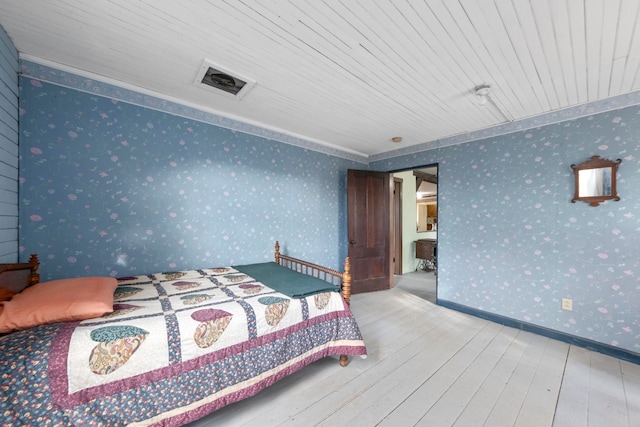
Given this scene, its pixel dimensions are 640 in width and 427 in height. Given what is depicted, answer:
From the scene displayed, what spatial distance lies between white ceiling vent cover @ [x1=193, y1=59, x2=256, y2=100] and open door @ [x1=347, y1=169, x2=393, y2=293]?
2.11 meters

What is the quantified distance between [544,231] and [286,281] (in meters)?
2.79

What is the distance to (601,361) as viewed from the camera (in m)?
2.15

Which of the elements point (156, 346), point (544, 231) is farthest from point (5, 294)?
point (544, 231)

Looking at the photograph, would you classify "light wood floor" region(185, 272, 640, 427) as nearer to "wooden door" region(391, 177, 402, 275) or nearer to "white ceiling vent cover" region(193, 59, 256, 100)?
"white ceiling vent cover" region(193, 59, 256, 100)

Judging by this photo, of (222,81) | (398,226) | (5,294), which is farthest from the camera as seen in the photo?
(398,226)

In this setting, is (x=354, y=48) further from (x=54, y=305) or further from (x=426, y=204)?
(x=426, y=204)

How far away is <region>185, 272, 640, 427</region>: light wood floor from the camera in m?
1.51

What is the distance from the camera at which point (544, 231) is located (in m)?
2.63

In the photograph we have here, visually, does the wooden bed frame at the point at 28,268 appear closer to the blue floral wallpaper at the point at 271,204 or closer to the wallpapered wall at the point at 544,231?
the blue floral wallpaper at the point at 271,204

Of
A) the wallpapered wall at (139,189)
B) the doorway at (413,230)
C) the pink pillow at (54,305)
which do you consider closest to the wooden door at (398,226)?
the doorway at (413,230)

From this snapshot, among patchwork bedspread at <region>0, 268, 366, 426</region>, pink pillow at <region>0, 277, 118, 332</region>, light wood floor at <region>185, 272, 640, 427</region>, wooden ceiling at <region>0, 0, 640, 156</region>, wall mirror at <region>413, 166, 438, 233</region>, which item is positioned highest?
wooden ceiling at <region>0, 0, 640, 156</region>

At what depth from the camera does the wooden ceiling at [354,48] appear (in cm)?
138

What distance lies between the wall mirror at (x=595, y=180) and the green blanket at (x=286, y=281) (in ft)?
8.52

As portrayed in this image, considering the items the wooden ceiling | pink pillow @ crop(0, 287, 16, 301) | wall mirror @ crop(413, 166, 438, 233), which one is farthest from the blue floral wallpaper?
wall mirror @ crop(413, 166, 438, 233)
